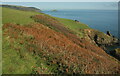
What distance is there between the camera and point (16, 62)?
1421cm

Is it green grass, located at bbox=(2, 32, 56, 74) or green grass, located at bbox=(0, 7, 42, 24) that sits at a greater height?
green grass, located at bbox=(0, 7, 42, 24)

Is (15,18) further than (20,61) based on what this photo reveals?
Yes

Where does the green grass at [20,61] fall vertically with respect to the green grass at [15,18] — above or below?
below

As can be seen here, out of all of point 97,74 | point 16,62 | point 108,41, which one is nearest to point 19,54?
point 16,62

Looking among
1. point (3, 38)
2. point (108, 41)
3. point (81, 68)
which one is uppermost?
point (3, 38)

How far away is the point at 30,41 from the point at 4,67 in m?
5.98

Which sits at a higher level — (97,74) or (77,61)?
(77,61)

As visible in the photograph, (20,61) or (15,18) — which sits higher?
(15,18)

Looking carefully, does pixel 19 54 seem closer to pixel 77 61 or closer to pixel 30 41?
pixel 30 41

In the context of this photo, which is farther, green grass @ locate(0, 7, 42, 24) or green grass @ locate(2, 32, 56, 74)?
green grass @ locate(0, 7, 42, 24)

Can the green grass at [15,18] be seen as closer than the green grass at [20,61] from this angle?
No

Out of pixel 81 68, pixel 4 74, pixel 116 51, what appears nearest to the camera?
pixel 4 74

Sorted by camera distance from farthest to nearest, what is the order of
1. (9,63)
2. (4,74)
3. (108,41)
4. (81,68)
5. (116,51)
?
1. (108,41)
2. (116,51)
3. (81,68)
4. (9,63)
5. (4,74)

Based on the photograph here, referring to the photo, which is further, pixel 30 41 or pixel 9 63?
pixel 30 41
